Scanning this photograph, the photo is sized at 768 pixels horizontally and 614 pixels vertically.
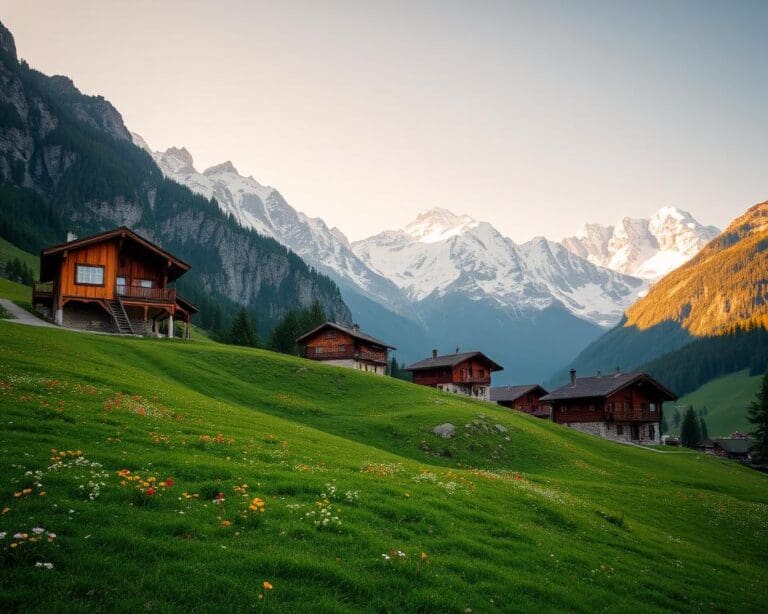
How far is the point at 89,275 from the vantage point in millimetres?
63594

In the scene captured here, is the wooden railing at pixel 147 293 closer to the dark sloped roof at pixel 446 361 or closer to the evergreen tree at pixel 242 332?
the dark sloped roof at pixel 446 361

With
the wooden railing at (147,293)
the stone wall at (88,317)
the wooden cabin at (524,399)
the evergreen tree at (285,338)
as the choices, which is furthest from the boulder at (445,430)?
the evergreen tree at (285,338)

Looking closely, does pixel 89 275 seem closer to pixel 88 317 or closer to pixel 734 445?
pixel 88 317

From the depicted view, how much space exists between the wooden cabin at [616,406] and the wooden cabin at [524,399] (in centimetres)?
2012

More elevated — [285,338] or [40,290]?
[40,290]

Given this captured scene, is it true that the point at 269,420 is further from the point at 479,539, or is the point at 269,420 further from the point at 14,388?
the point at 479,539

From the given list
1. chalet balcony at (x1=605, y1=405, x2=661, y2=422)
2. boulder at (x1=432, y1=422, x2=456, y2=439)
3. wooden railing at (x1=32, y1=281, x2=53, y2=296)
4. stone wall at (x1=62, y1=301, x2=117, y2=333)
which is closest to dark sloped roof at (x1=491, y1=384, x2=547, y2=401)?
chalet balcony at (x1=605, y1=405, x2=661, y2=422)

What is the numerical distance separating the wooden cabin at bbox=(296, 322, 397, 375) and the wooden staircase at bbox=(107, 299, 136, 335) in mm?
41871

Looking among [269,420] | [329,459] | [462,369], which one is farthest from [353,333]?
[329,459]

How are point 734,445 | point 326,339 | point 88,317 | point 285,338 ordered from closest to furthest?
1. point 88,317
2. point 326,339
3. point 285,338
4. point 734,445

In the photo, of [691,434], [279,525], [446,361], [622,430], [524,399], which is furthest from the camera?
[691,434]

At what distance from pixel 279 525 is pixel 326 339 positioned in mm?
90748

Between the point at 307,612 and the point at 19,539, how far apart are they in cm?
583

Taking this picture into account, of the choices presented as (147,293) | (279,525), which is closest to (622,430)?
(147,293)
